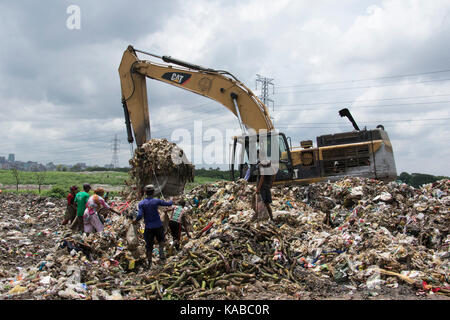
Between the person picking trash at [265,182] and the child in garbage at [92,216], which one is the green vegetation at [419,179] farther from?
the child in garbage at [92,216]

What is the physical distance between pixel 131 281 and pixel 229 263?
4.67ft

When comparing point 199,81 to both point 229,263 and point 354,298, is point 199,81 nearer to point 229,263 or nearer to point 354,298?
point 229,263

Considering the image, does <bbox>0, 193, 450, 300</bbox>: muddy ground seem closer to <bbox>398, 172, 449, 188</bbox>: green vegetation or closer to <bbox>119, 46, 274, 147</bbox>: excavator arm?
<bbox>119, 46, 274, 147</bbox>: excavator arm

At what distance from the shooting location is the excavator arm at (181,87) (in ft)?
31.3


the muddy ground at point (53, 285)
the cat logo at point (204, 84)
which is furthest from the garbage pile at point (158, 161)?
the muddy ground at point (53, 285)

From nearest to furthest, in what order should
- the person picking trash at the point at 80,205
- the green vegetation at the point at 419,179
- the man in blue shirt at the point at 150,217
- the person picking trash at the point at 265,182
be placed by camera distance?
the man in blue shirt at the point at 150,217 < the person picking trash at the point at 80,205 < the person picking trash at the point at 265,182 < the green vegetation at the point at 419,179

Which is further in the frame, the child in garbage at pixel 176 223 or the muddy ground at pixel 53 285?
the child in garbage at pixel 176 223

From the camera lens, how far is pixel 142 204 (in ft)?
18.7

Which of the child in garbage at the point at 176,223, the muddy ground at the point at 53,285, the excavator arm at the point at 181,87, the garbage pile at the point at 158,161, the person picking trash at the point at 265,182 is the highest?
the excavator arm at the point at 181,87

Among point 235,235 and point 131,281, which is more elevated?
point 235,235

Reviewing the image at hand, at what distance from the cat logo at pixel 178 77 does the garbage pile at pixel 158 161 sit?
1.82 meters

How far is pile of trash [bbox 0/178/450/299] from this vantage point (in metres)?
4.57

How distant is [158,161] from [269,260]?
17.1ft
